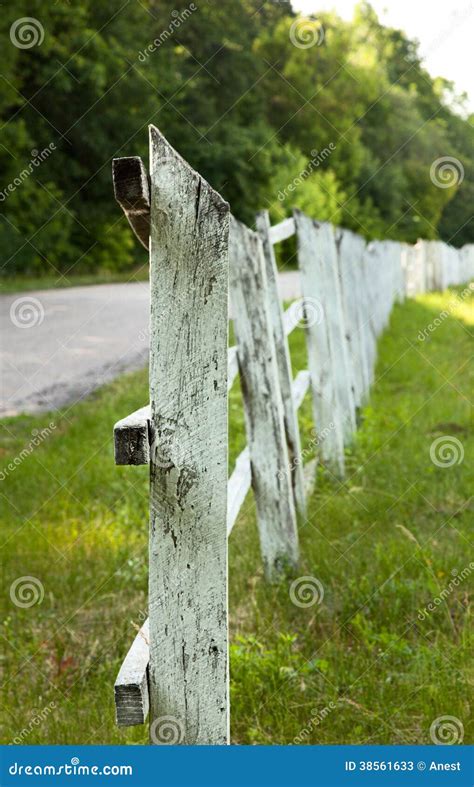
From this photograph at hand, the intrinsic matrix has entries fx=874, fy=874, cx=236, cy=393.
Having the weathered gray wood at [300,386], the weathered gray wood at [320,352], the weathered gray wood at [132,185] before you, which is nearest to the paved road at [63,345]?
the weathered gray wood at [320,352]

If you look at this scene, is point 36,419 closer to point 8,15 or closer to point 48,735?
point 48,735

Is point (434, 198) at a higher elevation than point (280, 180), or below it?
higher

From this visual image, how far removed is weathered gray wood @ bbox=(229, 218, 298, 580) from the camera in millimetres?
3698

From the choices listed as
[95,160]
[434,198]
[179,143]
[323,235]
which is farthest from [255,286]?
[434,198]

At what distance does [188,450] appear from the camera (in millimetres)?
1868

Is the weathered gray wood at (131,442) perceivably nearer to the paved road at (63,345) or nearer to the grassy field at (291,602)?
the grassy field at (291,602)

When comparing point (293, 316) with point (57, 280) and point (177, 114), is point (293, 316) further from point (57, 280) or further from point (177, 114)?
point (177, 114)

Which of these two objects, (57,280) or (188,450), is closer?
(188,450)

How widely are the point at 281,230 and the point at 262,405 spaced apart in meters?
1.30

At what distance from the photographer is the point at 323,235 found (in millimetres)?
5996

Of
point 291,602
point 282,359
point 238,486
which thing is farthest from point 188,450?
point 282,359

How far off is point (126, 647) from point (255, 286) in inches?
62.1

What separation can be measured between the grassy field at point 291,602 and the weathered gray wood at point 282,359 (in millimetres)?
270

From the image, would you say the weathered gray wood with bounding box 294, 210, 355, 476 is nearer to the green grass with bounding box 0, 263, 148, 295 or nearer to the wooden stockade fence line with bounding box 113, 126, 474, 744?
the wooden stockade fence line with bounding box 113, 126, 474, 744
